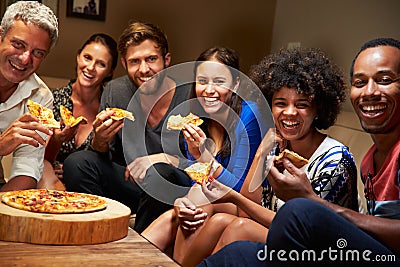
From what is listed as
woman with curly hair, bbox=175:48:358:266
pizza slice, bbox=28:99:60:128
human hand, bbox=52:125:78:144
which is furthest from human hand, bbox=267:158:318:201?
human hand, bbox=52:125:78:144

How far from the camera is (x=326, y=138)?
86.9 inches

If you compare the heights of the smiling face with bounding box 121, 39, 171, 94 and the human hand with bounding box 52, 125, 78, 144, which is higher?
the smiling face with bounding box 121, 39, 171, 94

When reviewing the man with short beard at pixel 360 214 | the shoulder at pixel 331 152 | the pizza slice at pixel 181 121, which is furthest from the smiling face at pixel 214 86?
the man with short beard at pixel 360 214

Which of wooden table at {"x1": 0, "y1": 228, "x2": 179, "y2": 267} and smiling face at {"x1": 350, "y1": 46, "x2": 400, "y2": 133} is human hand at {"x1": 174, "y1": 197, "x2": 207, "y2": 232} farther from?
smiling face at {"x1": 350, "y1": 46, "x2": 400, "y2": 133}

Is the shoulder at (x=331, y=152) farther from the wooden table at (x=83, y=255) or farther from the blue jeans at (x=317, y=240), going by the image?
the wooden table at (x=83, y=255)

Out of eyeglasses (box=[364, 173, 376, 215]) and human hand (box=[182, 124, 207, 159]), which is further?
human hand (box=[182, 124, 207, 159])

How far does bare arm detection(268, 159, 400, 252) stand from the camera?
5.37 ft

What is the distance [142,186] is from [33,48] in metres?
0.82

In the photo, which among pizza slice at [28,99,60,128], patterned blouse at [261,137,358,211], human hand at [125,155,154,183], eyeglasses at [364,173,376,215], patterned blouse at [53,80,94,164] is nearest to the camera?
eyeglasses at [364,173,376,215]

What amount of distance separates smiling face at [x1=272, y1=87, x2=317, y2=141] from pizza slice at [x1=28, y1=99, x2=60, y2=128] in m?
0.94

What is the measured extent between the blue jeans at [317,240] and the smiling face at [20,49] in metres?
1.44

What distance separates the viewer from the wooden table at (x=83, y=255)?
1608mm

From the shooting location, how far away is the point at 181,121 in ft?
8.95

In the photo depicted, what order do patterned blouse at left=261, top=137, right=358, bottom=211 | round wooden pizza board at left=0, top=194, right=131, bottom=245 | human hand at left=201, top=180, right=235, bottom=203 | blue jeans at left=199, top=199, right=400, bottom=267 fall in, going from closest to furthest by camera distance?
blue jeans at left=199, top=199, right=400, bottom=267 < round wooden pizza board at left=0, top=194, right=131, bottom=245 < patterned blouse at left=261, top=137, right=358, bottom=211 < human hand at left=201, top=180, right=235, bottom=203
